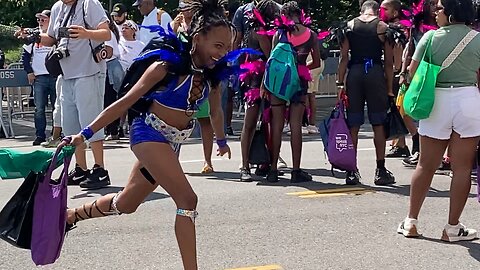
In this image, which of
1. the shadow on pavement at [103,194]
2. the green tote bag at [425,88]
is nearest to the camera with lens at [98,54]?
the shadow on pavement at [103,194]

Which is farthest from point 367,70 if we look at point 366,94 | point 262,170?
point 262,170

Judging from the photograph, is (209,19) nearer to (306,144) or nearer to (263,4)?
(263,4)

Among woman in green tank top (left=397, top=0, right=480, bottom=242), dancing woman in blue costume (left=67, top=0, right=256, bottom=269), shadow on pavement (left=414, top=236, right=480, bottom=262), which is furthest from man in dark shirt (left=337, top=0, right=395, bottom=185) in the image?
dancing woman in blue costume (left=67, top=0, right=256, bottom=269)

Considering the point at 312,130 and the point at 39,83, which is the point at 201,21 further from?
the point at 312,130

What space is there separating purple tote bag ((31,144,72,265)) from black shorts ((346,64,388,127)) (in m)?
4.07

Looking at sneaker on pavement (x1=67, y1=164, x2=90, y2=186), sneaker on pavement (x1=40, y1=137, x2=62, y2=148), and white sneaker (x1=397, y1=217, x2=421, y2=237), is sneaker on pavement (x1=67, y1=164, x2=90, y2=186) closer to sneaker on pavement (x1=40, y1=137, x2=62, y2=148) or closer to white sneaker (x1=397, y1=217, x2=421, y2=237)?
sneaker on pavement (x1=40, y1=137, x2=62, y2=148)

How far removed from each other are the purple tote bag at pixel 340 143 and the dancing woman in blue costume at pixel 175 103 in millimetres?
3338

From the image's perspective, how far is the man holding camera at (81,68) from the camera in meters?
7.96

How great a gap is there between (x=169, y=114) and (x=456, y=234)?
2.60 metres

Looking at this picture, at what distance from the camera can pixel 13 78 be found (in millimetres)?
13625

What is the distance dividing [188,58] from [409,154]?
6.13 meters

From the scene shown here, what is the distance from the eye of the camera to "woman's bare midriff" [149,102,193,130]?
4.87 metres

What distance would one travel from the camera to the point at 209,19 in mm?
4809

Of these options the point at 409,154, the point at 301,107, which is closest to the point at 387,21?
the point at 301,107
